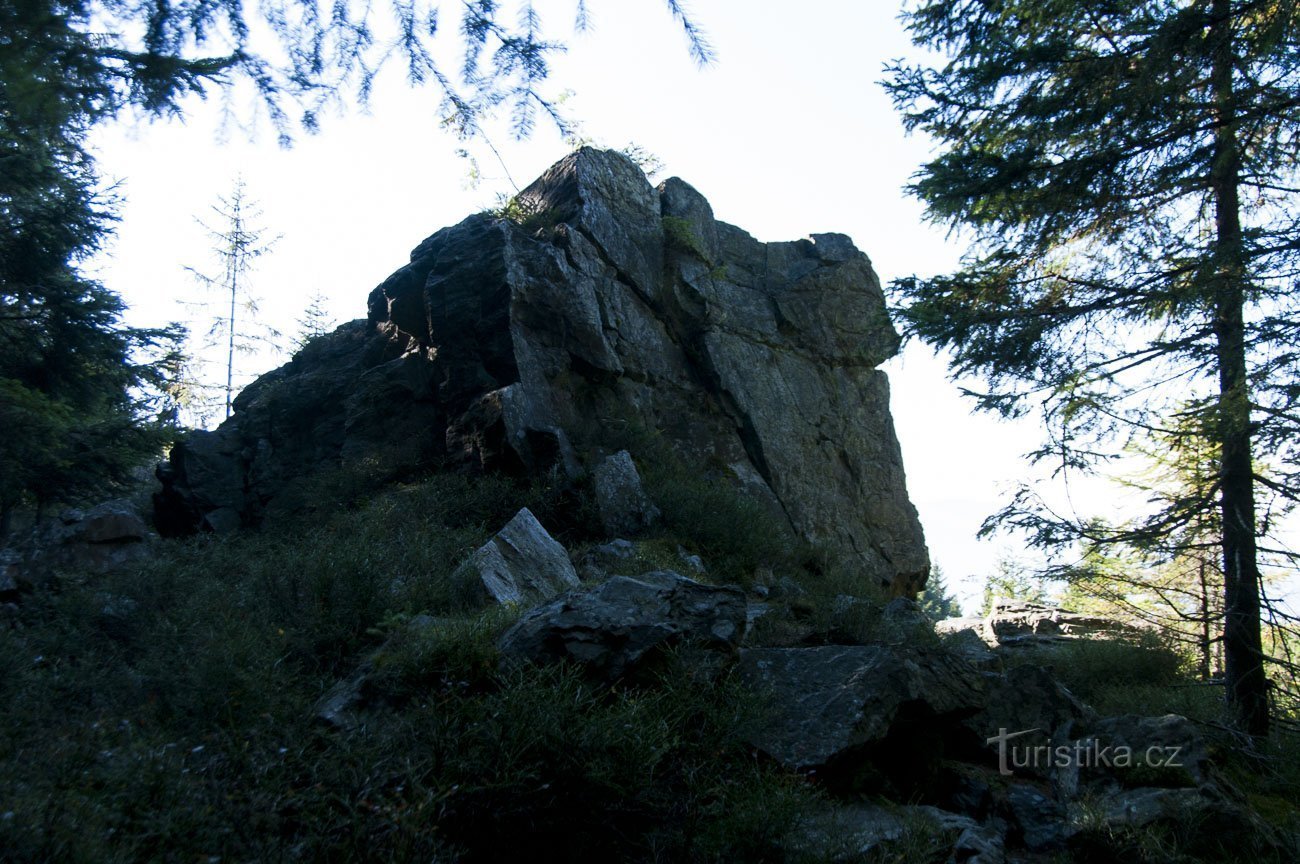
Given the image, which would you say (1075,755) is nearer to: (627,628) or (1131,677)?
(627,628)

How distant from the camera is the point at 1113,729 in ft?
18.8

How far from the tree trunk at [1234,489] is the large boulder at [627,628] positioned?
13.6 ft

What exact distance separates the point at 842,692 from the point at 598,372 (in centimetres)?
791

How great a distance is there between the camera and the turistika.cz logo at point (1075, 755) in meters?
5.30

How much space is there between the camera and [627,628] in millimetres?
5141

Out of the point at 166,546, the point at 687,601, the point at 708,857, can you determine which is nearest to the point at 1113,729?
the point at 687,601

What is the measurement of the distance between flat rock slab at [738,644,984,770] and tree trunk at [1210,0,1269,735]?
2502mm

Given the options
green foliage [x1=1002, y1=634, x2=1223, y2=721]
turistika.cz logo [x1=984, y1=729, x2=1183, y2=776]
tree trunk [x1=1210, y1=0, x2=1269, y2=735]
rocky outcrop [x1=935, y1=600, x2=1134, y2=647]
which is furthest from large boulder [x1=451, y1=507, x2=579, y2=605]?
tree trunk [x1=1210, y1=0, x2=1269, y2=735]

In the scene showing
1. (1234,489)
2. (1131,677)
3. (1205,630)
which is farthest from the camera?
(1131,677)

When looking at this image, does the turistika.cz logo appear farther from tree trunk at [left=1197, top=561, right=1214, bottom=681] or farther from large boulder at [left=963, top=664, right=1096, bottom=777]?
tree trunk at [left=1197, top=561, right=1214, bottom=681]

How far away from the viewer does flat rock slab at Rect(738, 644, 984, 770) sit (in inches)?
192

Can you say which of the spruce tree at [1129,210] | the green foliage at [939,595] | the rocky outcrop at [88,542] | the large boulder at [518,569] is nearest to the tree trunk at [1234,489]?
the spruce tree at [1129,210]

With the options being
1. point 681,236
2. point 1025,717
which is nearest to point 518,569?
point 1025,717

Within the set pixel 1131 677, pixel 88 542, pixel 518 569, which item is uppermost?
pixel 88 542
